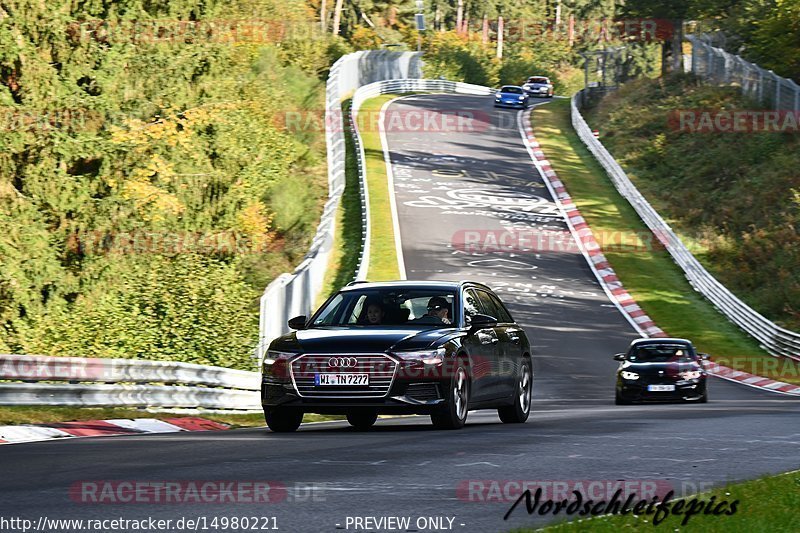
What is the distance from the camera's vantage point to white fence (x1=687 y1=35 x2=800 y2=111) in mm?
52719

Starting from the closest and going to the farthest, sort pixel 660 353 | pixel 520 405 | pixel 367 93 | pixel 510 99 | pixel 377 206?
pixel 520 405 < pixel 660 353 < pixel 377 206 < pixel 367 93 < pixel 510 99

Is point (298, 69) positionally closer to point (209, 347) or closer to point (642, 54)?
point (209, 347)

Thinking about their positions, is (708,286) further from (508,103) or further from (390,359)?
(508,103)

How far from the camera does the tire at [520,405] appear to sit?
16.7m

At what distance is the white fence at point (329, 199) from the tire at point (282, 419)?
24.6 feet

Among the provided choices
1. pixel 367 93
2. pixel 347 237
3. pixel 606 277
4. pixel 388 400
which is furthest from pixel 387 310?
pixel 367 93

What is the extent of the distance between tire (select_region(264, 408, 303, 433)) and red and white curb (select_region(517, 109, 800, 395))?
1504cm

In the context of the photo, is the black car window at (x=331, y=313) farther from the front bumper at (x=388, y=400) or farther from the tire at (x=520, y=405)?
the tire at (x=520, y=405)

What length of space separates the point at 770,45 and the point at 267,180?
77.8 ft

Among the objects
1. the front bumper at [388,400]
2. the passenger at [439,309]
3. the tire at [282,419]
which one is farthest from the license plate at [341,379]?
the passenger at [439,309]

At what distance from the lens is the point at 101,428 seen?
15.4 m

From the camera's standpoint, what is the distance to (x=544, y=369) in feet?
97.3

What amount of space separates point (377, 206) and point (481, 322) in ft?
113

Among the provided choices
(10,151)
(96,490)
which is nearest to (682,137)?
(10,151)
